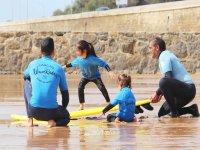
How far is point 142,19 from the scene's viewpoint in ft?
171

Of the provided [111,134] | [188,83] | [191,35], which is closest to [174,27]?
[191,35]

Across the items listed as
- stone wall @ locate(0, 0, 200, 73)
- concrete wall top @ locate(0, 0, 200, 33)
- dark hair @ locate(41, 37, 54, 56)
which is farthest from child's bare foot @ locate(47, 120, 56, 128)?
concrete wall top @ locate(0, 0, 200, 33)

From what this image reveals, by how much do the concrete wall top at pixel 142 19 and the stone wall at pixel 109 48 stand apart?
18493 mm

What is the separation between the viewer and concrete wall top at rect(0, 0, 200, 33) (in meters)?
47.9

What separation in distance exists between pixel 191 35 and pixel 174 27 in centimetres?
2421

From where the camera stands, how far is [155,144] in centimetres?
718

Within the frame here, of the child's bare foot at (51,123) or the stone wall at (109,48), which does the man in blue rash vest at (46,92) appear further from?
the stone wall at (109,48)

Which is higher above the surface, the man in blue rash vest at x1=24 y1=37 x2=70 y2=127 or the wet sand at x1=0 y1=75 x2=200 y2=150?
the man in blue rash vest at x1=24 y1=37 x2=70 y2=127

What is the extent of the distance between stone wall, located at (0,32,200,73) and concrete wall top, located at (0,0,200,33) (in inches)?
728

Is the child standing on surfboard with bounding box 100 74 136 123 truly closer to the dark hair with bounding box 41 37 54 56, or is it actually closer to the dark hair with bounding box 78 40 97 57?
the dark hair with bounding box 41 37 54 56

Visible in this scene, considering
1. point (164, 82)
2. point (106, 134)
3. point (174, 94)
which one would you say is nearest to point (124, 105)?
point (164, 82)

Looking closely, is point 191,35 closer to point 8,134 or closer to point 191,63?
point 191,63

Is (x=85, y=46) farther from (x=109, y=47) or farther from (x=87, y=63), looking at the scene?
(x=109, y=47)

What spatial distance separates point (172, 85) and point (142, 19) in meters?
41.5
